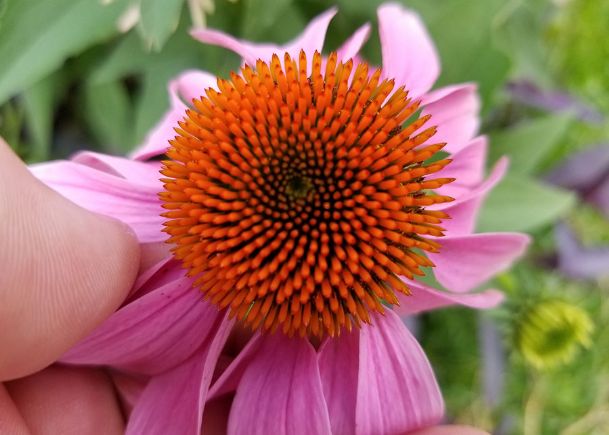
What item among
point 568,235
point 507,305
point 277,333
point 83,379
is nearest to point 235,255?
point 277,333

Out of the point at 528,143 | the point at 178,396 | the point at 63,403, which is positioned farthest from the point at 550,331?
the point at 63,403

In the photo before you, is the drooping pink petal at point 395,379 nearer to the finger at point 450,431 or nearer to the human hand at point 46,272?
the finger at point 450,431

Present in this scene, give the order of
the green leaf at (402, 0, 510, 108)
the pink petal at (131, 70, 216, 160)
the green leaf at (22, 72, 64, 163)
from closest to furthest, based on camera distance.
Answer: the pink petal at (131, 70, 216, 160) < the green leaf at (402, 0, 510, 108) < the green leaf at (22, 72, 64, 163)

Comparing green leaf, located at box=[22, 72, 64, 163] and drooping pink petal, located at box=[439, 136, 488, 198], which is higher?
green leaf, located at box=[22, 72, 64, 163]

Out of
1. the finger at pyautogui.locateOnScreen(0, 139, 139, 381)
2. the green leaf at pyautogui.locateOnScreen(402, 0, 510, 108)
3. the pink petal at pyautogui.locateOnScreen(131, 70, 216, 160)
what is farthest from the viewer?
the green leaf at pyautogui.locateOnScreen(402, 0, 510, 108)

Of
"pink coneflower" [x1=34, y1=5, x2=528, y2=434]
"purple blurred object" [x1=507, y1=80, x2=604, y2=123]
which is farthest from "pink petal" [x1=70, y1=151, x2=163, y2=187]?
"purple blurred object" [x1=507, y1=80, x2=604, y2=123]

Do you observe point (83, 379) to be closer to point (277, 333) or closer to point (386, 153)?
point (277, 333)

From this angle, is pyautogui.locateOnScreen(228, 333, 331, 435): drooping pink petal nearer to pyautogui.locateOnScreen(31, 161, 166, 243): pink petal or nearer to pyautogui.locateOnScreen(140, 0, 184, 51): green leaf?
pyautogui.locateOnScreen(31, 161, 166, 243): pink petal
